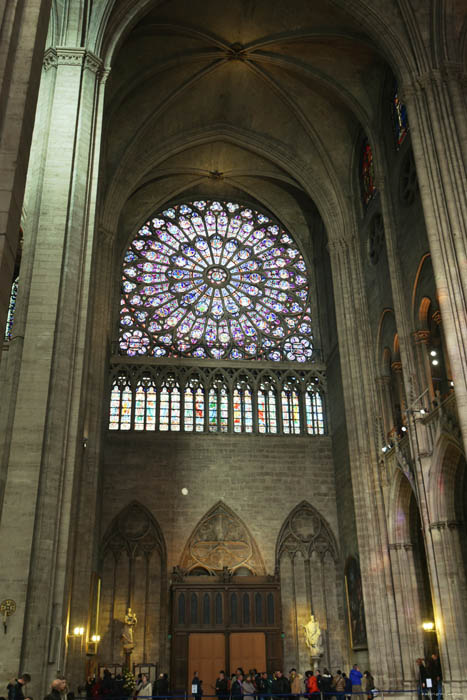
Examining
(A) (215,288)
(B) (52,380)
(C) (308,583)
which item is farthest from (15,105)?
(A) (215,288)

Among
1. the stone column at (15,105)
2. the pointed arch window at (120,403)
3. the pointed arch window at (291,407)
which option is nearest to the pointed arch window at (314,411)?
the pointed arch window at (291,407)

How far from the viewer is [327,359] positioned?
22.0 m

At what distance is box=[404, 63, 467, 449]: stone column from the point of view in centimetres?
1245

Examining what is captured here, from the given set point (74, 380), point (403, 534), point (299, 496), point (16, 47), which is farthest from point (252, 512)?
point (16, 47)

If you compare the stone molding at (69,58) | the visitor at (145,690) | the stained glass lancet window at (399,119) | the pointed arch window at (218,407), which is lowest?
the visitor at (145,690)

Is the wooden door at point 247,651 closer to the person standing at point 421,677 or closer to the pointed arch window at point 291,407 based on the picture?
the person standing at point 421,677

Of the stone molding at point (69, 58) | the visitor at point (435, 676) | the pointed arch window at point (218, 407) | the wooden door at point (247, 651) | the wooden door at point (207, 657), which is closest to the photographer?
the stone molding at point (69, 58)

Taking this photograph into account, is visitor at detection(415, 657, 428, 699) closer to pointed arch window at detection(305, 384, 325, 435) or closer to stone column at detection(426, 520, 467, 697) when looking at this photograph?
stone column at detection(426, 520, 467, 697)

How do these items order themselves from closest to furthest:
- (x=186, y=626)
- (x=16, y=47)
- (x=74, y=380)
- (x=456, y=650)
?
(x=16, y=47)
(x=74, y=380)
(x=456, y=650)
(x=186, y=626)

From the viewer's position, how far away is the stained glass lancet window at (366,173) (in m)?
19.8

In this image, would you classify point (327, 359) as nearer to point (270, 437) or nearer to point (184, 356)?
point (270, 437)

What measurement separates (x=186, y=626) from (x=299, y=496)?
493 centimetres

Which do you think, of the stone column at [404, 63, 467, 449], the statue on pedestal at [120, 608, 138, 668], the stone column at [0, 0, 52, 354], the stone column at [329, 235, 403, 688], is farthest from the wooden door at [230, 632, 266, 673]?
the stone column at [0, 0, 52, 354]

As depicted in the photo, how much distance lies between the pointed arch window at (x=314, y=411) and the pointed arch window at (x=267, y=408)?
3.47ft
